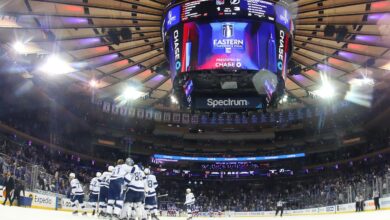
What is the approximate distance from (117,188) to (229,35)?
7.71 meters

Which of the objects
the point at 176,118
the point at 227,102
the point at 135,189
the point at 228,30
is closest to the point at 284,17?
the point at 228,30

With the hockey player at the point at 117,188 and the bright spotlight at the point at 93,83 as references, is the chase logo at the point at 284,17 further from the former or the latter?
the bright spotlight at the point at 93,83

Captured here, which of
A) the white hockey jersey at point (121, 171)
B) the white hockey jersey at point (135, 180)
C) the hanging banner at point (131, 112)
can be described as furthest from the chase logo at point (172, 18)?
the hanging banner at point (131, 112)

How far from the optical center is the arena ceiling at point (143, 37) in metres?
19.1

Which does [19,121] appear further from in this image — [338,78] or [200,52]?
[338,78]

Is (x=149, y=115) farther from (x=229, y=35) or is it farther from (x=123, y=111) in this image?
(x=229, y=35)

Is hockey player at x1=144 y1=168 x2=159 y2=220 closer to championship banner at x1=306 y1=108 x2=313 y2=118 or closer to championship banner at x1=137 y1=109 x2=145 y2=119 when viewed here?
championship banner at x1=137 y1=109 x2=145 y2=119

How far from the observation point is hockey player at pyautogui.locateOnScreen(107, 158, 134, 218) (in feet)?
45.9

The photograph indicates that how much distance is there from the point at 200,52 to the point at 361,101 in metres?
26.9

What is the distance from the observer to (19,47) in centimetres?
2470

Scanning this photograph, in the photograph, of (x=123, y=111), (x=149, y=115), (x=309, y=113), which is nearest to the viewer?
(x=309, y=113)

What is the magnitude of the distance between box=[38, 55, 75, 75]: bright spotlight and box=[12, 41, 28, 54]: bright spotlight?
1.55m

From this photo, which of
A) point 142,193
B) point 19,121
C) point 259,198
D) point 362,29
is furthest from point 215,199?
point 142,193

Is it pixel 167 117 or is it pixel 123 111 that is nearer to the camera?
pixel 123 111
